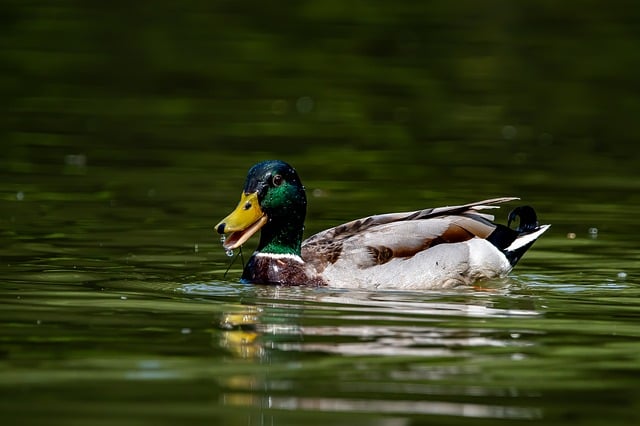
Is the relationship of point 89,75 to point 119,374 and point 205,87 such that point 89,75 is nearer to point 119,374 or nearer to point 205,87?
point 205,87

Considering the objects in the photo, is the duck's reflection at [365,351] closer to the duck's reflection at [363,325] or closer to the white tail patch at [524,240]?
the duck's reflection at [363,325]

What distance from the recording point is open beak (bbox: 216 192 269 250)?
1229 centimetres

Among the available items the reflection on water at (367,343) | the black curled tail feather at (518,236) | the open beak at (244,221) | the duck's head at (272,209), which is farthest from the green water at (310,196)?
the duck's head at (272,209)

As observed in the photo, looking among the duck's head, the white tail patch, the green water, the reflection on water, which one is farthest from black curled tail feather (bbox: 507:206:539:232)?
the duck's head

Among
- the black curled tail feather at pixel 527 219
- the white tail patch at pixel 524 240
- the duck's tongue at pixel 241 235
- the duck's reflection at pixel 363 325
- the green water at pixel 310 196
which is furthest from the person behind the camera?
the black curled tail feather at pixel 527 219

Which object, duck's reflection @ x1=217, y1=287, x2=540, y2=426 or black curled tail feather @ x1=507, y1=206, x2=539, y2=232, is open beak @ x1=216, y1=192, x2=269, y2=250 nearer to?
duck's reflection @ x1=217, y1=287, x2=540, y2=426

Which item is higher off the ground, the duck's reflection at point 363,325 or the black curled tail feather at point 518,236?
the black curled tail feather at point 518,236

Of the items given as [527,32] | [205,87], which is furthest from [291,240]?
[527,32]

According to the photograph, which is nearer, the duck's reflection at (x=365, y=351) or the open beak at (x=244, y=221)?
the duck's reflection at (x=365, y=351)

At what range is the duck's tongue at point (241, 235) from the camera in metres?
12.3

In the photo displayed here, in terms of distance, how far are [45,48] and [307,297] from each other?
17439 mm

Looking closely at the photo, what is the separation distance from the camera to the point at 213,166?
17875 mm

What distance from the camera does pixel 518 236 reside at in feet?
43.1

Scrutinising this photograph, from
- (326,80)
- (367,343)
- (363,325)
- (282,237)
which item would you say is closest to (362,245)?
(282,237)
